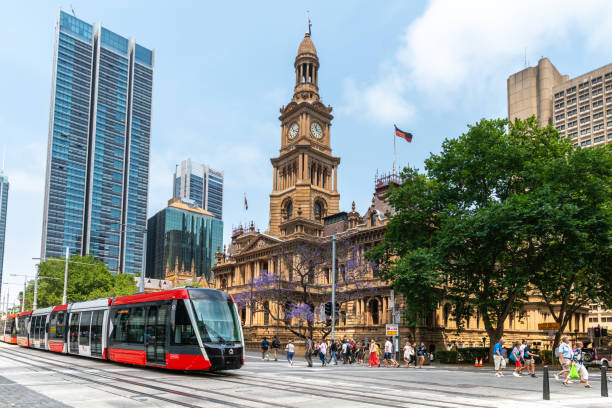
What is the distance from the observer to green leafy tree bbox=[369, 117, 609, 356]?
103 feet

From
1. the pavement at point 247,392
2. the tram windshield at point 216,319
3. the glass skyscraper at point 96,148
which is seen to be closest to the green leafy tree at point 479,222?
the pavement at point 247,392

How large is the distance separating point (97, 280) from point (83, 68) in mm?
115004

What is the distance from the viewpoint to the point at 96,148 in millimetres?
165875

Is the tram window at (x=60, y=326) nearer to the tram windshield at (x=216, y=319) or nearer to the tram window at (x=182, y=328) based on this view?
the tram window at (x=182, y=328)

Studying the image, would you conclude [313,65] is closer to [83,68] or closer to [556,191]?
[556,191]

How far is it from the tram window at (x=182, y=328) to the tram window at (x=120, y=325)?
470cm

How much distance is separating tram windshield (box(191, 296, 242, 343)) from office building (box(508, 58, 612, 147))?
314ft

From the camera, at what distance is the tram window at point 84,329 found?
94.3ft

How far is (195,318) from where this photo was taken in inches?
791

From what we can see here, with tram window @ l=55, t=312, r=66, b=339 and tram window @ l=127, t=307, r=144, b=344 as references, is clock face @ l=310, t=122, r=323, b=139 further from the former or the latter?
tram window @ l=127, t=307, r=144, b=344

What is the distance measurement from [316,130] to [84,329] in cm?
5420

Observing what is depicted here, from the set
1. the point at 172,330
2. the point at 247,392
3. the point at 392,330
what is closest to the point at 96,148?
the point at 392,330

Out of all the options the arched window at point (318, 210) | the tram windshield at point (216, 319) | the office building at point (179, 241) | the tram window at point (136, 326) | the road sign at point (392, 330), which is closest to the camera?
the tram windshield at point (216, 319)

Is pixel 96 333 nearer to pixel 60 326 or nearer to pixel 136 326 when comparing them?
pixel 136 326
